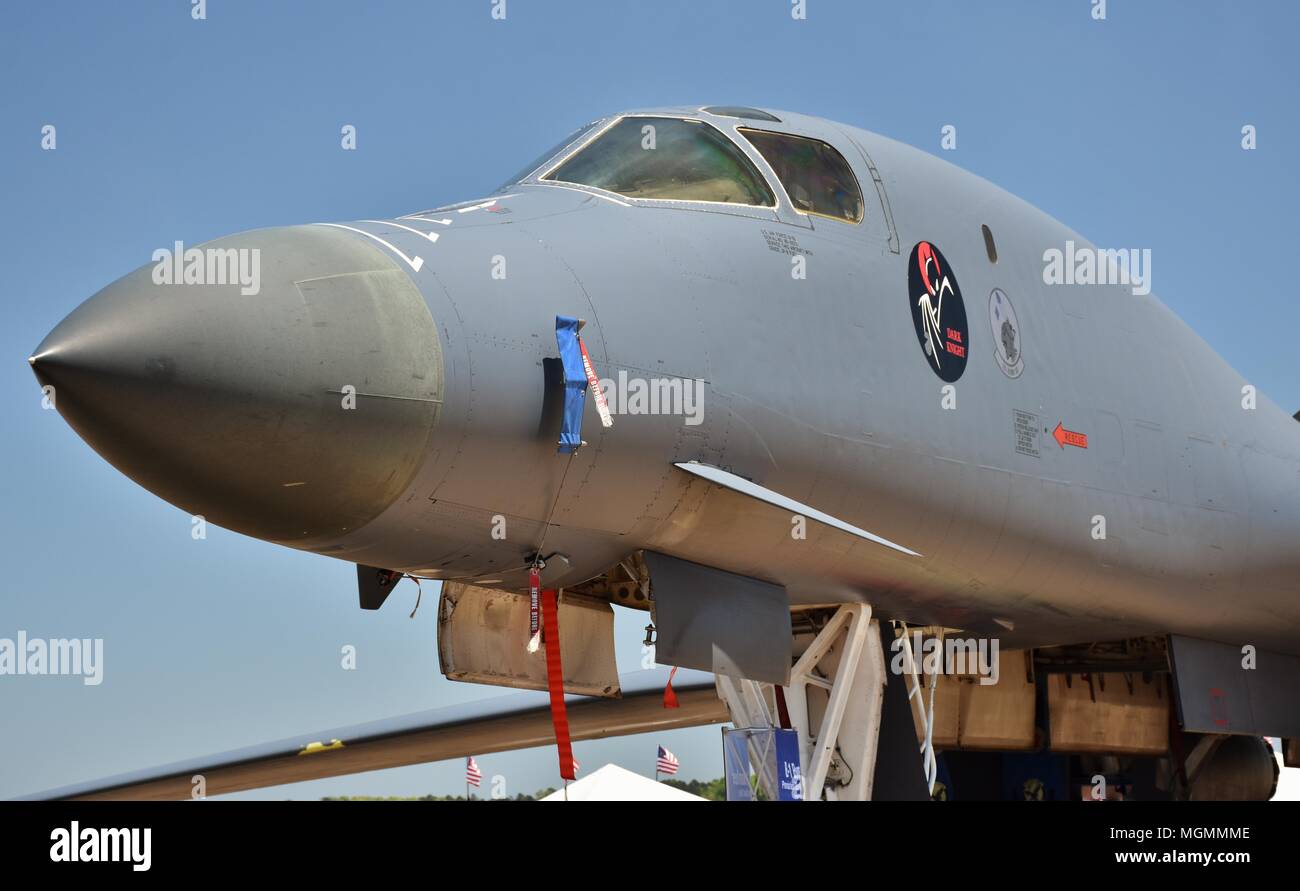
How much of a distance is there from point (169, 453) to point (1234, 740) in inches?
412

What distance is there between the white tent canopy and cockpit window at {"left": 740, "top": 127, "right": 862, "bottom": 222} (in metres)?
21.0

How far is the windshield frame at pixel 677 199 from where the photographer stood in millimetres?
7211

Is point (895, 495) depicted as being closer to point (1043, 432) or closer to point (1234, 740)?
point (1043, 432)

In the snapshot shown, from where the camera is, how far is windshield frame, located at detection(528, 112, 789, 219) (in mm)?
7211

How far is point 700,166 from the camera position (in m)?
7.53

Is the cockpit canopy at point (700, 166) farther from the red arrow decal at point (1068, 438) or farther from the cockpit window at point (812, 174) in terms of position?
the red arrow decal at point (1068, 438)

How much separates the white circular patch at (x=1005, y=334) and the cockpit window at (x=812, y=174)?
3.80 feet
